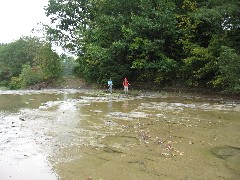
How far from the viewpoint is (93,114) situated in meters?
14.2

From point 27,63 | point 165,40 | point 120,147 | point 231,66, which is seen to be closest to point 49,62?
point 27,63

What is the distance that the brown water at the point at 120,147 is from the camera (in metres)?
6.39

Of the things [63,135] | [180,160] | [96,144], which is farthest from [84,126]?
[180,160]

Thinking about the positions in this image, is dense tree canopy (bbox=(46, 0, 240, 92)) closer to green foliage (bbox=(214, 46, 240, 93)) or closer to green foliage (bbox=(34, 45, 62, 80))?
green foliage (bbox=(214, 46, 240, 93))

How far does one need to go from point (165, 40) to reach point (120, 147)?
22041 millimetres

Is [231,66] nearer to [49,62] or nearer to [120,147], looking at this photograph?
[120,147]

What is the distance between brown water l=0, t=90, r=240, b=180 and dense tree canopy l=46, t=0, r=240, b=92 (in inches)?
391

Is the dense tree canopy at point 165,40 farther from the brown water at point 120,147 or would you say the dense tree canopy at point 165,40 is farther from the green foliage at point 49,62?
the brown water at point 120,147

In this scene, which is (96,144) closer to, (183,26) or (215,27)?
(215,27)

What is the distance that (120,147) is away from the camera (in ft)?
27.1

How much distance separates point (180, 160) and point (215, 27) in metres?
19.1

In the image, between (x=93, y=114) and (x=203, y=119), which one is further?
(x=93, y=114)

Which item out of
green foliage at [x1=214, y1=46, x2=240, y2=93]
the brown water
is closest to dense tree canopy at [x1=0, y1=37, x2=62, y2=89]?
green foliage at [x1=214, y1=46, x2=240, y2=93]

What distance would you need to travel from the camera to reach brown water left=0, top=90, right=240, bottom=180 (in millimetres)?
6391
